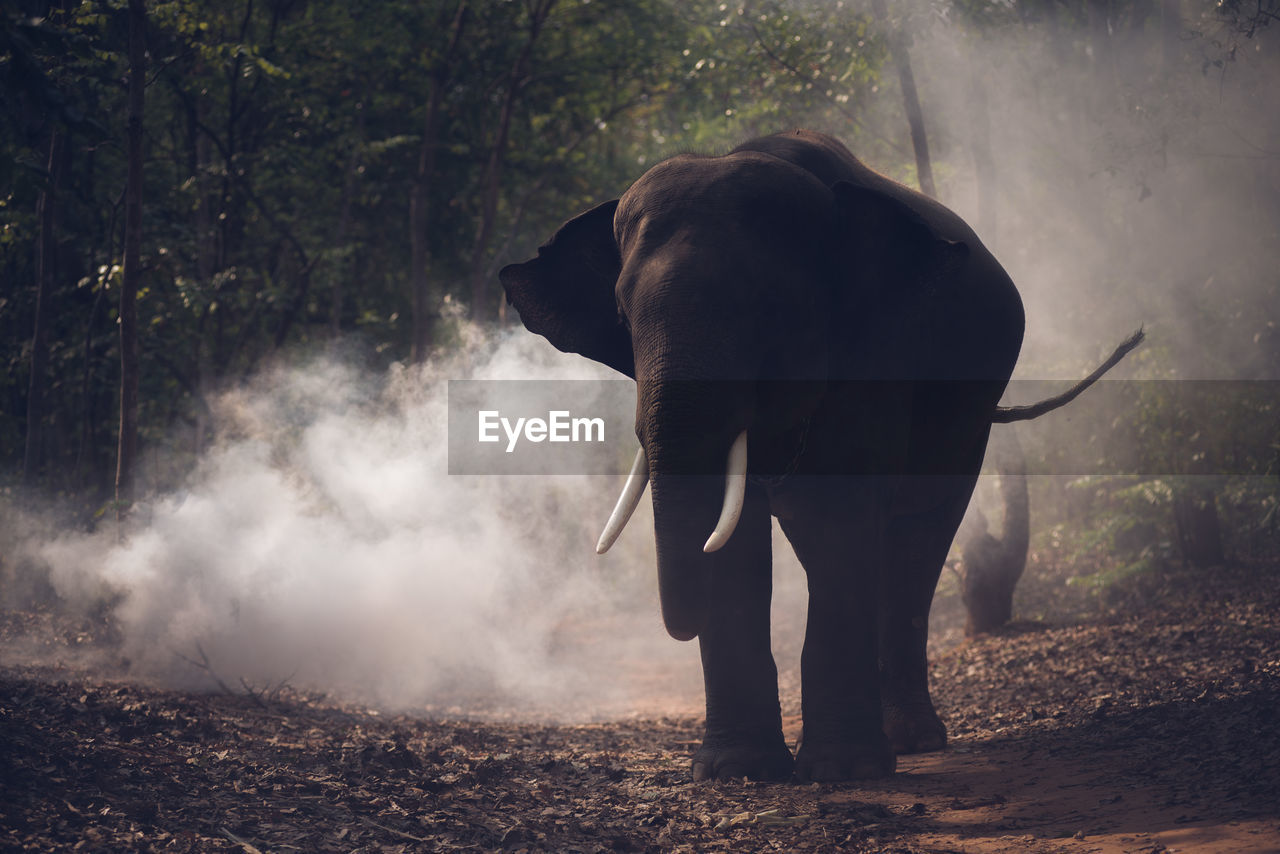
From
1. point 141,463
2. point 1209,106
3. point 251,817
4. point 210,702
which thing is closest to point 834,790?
point 251,817

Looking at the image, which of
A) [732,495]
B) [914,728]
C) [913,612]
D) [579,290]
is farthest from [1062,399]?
[732,495]

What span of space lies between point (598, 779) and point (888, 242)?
3.83 metres

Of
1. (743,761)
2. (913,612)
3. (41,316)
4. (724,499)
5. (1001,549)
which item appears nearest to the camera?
(724,499)

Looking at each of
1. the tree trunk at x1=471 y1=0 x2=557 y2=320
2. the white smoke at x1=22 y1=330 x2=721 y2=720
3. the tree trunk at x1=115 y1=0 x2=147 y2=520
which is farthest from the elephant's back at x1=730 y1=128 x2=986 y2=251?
the tree trunk at x1=471 y1=0 x2=557 y2=320

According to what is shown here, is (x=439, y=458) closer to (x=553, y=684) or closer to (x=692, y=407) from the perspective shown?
(x=553, y=684)

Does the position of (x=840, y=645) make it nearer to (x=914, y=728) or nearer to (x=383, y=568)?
(x=914, y=728)

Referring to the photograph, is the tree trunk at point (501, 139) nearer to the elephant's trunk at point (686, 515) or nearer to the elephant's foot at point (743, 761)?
the elephant's foot at point (743, 761)

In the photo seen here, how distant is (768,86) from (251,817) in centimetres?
1391

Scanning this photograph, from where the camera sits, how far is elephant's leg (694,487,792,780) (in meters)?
7.23

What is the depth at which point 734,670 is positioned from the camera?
7289mm

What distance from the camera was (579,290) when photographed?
7973mm

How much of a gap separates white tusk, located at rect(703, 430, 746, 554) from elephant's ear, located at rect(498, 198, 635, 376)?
1.64 m

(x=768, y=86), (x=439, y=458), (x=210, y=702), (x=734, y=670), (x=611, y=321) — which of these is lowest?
(x=210, y=702)

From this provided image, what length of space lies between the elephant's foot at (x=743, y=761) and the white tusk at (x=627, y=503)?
64.1 inches
